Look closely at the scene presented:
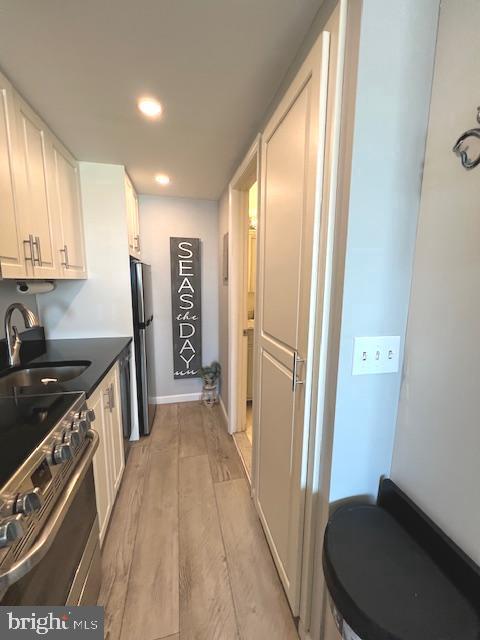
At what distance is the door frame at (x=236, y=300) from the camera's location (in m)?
2.24

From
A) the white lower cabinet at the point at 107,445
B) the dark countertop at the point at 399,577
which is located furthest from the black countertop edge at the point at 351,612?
the white lower cabinet at the point at 107,445

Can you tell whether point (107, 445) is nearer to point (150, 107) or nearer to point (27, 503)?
point (27, 503)

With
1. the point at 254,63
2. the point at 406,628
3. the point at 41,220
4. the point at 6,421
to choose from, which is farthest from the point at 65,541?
the point at 254,63

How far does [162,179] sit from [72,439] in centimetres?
219

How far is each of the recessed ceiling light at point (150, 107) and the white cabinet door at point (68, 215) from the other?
2.30 feet

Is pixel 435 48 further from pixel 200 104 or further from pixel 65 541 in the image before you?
pixel 65 541

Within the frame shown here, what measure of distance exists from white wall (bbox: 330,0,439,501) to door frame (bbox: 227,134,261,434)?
1.35m

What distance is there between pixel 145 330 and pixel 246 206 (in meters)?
1.39

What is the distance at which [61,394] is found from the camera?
1.14 m

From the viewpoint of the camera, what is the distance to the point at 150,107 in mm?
1380

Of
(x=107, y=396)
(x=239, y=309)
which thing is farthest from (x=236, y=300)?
(x=107, y=396)

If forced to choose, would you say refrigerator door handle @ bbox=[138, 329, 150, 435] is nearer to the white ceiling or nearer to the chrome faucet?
the chrome faucet

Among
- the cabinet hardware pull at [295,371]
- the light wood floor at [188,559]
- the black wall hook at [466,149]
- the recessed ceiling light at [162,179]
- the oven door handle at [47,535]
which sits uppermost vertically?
the recessed ceiling light at [162,179]

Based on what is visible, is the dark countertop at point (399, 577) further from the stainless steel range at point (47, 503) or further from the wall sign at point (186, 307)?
the wall sign at point (186, 307)
